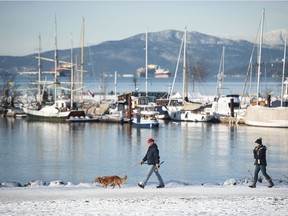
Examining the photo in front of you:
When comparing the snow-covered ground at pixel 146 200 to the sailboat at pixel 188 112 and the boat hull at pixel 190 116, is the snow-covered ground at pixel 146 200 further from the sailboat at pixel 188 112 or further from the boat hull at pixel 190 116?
the sailboat at pixel 188 112

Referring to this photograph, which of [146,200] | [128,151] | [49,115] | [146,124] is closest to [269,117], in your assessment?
[146,124]

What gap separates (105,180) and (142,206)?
3672 mm

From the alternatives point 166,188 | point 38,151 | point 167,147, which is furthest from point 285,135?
point 166,188

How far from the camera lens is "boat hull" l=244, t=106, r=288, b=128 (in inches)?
2633

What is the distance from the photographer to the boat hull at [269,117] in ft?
219

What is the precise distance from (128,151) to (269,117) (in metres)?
26.7

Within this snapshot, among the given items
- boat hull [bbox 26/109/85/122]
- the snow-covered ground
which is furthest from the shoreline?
boat hull [bbox 26/109/85/122]

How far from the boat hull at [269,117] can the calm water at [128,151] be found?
1.36 meters

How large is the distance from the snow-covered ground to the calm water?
29.0ft

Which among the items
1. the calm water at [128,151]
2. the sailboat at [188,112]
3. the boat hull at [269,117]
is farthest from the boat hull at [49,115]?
the boat hull at [269,117]

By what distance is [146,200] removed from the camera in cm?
1847

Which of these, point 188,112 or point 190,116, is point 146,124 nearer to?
point 190,116

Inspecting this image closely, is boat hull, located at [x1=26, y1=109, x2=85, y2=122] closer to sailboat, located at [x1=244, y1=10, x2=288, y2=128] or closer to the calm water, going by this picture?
the calm water

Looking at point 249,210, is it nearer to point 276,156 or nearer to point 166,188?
→ point 166,188
